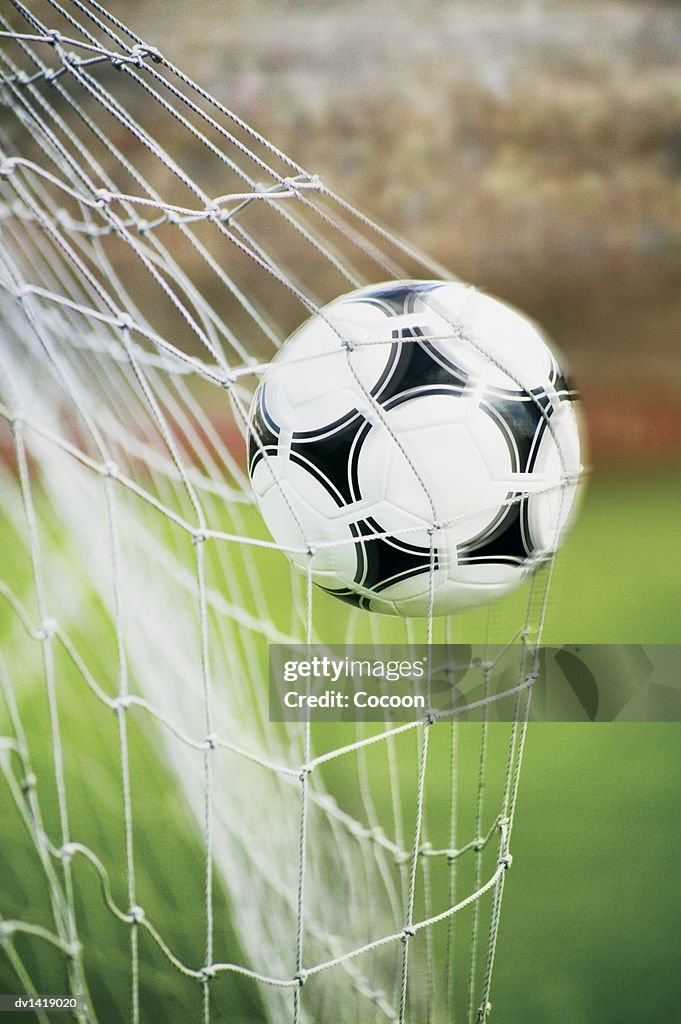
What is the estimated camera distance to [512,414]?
76 cm

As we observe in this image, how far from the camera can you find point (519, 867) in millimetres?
1366

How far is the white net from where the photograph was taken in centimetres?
77

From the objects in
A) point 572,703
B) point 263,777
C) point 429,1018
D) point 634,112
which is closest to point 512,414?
point 429,1018

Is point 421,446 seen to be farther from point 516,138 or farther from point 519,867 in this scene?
point 516,138

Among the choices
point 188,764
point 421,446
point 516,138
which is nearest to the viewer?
point 421,446

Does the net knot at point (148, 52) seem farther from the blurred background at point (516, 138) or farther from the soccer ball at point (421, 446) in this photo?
the blurred background at point (516, 138)

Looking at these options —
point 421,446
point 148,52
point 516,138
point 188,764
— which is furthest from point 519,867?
point 516,138

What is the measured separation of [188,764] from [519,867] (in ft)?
1.66

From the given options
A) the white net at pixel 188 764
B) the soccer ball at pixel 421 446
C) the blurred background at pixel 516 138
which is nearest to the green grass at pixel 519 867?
the white net at pixel 188 764

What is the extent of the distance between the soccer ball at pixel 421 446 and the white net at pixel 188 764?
5 centimetres

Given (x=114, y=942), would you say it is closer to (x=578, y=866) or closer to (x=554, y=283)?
(x=578, y=866)

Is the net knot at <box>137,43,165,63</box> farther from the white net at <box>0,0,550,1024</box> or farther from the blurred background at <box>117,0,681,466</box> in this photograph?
the blurred background at <box>117,0,681,466</box>

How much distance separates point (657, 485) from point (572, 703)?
68.2 inches

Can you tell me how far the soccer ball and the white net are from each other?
53mm
